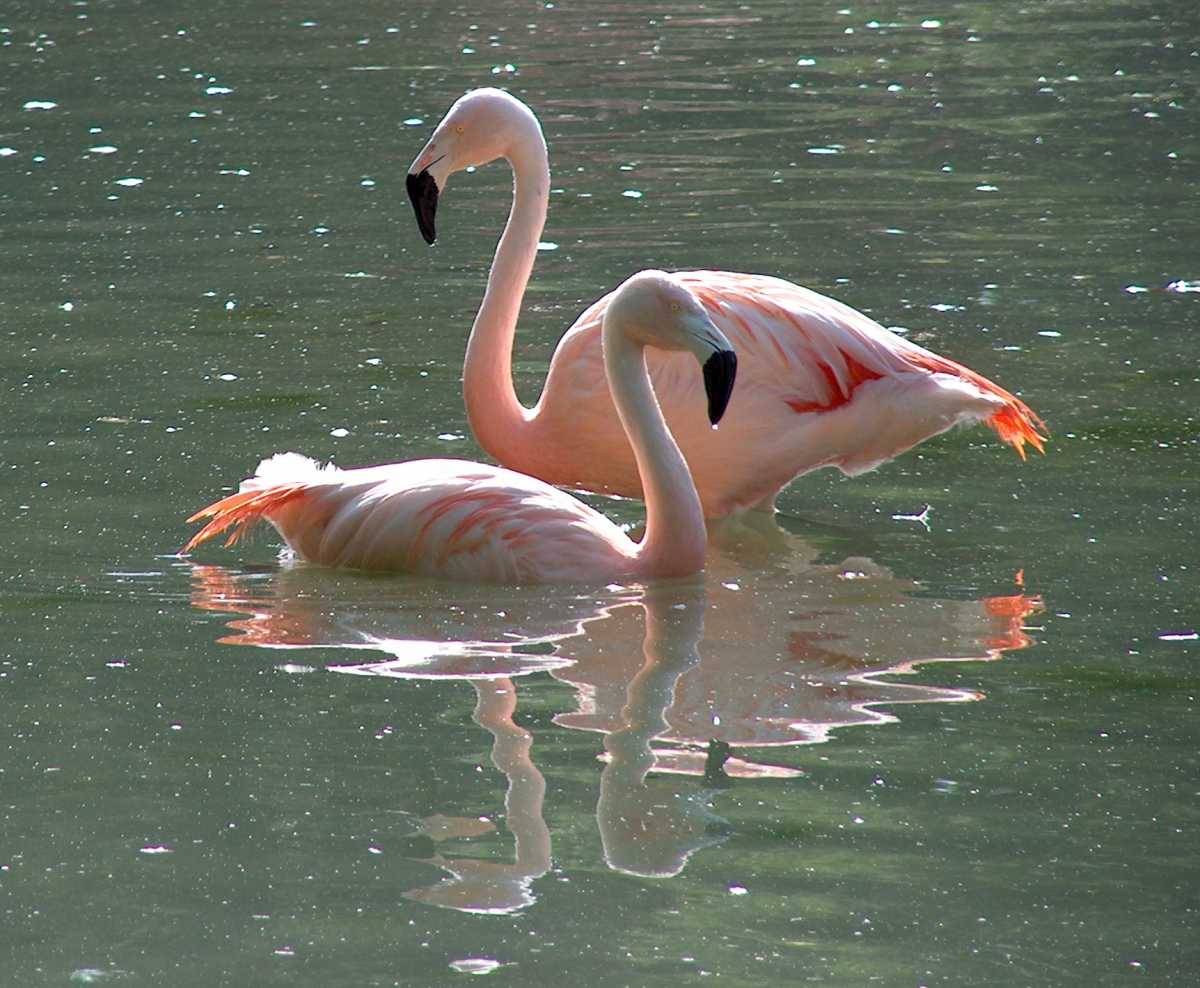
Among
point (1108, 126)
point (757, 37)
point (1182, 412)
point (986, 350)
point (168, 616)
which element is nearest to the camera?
point (168, 616)

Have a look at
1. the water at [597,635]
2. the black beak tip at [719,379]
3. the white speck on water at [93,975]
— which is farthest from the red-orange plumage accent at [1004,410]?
the white speck on water at [93,975]

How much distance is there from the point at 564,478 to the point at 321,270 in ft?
8.11

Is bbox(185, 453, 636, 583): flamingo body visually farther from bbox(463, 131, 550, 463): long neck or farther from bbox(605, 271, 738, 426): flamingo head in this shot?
bbox(463, 131, 550, 463): long neck

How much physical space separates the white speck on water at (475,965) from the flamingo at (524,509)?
1.71 m

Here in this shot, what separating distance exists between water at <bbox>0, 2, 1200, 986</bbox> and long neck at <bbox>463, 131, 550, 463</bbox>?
31 centimetres

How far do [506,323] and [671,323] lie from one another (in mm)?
1059

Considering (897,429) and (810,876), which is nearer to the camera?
(810,876)

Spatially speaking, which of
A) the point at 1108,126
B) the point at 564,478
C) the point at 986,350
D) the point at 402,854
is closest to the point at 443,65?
the point at 1108,126

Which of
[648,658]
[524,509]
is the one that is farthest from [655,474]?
[648,658]

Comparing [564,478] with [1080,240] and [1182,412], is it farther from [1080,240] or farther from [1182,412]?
[1080,240]

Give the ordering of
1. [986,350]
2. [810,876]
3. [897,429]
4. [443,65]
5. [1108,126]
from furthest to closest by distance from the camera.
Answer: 1. [443,65]
2. [1108,126]
3. [986,350]
4. [897,429]
5. [810,876]

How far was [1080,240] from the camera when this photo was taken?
778cm

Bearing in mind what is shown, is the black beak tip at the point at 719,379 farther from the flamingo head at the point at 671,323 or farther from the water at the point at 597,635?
the water at the point at 597,635

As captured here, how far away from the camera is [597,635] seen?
4328mm
